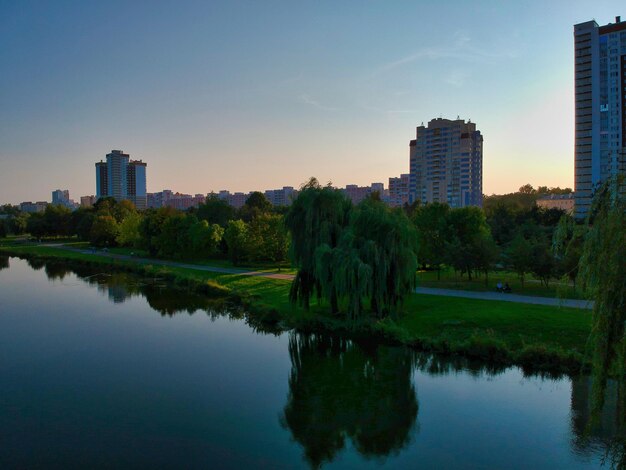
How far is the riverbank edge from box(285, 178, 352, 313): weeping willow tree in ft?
4.39

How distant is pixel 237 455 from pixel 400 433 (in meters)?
4.23

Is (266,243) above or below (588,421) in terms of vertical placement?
above

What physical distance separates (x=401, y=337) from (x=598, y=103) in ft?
167

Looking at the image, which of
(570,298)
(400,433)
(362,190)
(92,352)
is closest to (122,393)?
(92,352)

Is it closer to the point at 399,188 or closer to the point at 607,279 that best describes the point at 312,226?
the point at 607,279

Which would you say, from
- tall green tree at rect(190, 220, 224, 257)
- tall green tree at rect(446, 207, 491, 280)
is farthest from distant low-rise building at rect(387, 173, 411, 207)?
tall green tree at rect(446, 207, 491, 280)

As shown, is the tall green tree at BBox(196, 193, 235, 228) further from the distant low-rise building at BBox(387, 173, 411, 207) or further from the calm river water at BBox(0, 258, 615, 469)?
the distant low-rise building at BBox(387, 173, 411, 207)

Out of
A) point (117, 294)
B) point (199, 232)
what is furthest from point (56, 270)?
point (117, 294)

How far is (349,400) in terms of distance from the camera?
1493 cm

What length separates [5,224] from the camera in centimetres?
9306

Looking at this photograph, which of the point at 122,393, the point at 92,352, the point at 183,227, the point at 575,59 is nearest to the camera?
the point at 122,393

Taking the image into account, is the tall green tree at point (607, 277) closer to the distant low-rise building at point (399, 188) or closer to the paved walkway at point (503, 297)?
the paved walkway at point (503, 297)

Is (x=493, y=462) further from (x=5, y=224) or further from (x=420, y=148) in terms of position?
(x=5, y=224)

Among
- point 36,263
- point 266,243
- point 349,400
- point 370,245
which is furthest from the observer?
point 36,263
